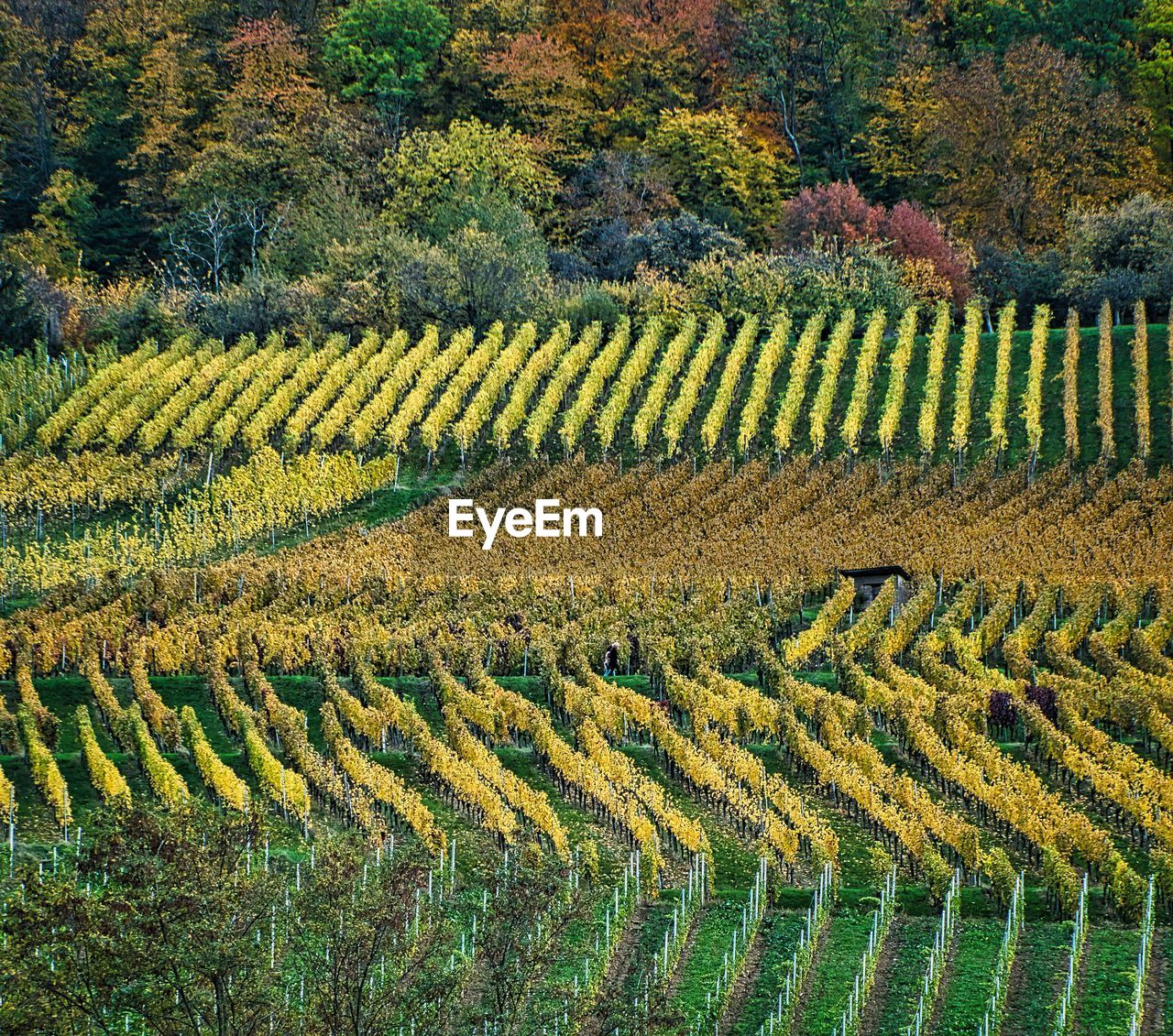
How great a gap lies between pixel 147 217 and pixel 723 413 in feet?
129

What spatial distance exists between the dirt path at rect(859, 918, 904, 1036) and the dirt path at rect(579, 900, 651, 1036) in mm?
3825

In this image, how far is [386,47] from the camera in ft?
323

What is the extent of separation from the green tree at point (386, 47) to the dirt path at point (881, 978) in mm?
69151

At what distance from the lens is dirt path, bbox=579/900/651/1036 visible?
26641mm

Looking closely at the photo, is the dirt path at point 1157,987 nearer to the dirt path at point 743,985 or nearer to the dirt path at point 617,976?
the dirt path at point 743,985

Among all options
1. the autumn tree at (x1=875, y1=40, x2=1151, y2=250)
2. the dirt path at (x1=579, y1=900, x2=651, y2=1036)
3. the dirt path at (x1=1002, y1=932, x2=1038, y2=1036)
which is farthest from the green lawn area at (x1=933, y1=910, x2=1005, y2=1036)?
the autumn tree at (x1=875, y1=40, x2=1151, y2=250)

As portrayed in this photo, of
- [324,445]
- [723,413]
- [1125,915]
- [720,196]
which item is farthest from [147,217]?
[1125,915]

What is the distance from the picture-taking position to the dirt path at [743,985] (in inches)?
1241

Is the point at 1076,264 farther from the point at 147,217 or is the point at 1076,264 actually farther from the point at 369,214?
the point at 147,217

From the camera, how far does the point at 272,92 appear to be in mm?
93062

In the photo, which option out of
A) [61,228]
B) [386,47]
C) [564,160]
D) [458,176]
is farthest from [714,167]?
[61,228]

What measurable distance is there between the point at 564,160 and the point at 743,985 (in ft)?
214

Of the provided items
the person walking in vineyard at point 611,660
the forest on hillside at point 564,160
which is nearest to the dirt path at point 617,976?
the person walking in vineyard at point 611,660

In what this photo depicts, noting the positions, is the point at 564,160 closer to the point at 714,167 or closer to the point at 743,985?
the point at 714,167
